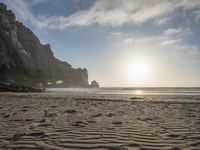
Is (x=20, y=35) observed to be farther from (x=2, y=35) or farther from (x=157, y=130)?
(x=157, y=130)

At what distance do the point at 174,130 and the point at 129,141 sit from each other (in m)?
2.05

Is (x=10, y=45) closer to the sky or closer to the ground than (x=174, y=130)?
closer to the sky

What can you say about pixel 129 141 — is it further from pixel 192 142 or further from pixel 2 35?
pixel 2 35

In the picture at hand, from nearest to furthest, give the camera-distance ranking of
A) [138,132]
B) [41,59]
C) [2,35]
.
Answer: [138,132], [2,35], [41,59]

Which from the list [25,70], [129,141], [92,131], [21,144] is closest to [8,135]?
[21,144]

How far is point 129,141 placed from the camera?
5.68 meters

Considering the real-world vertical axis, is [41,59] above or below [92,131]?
above

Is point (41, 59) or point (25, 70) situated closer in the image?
point (25, 70)

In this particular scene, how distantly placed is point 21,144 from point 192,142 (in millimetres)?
3867

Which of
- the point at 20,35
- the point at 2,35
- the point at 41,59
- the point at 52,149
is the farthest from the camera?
the point at 41,59

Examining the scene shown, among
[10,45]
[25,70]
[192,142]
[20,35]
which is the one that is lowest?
[192,142]

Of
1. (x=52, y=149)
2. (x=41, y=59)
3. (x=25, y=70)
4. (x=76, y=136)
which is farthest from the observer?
(x=41, y=59)

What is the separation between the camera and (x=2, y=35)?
11844cm

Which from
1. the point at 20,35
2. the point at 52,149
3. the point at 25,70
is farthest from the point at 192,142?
the point at 20,35
